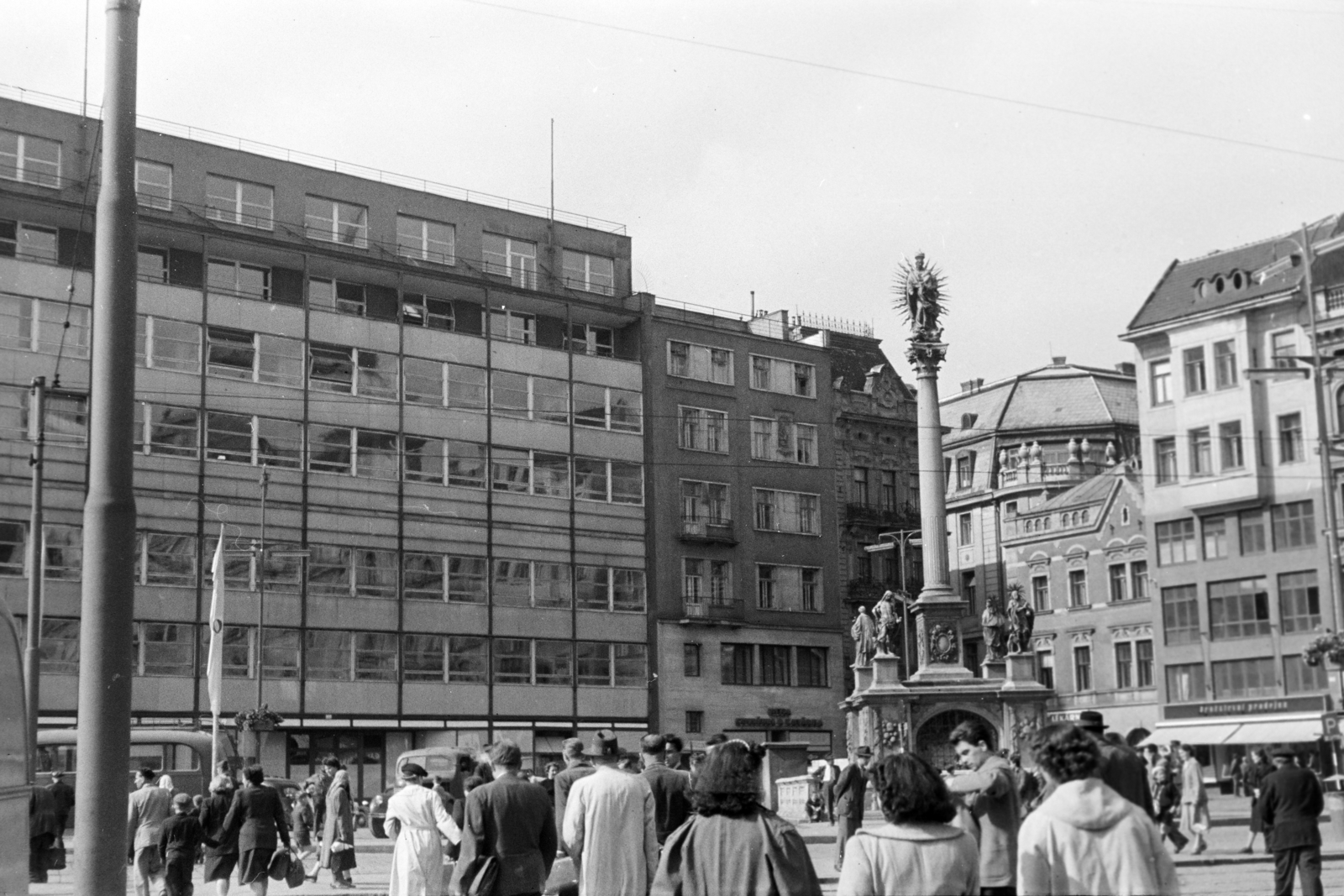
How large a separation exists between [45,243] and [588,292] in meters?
21.2

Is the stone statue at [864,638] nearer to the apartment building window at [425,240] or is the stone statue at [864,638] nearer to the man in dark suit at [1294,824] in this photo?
the apartment building window at [425,240]

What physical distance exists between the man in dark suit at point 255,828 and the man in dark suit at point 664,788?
A: 7121mm

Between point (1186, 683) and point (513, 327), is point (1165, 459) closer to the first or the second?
point (1186, 683)

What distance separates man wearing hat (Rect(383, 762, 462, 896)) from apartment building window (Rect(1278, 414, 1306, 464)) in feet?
152

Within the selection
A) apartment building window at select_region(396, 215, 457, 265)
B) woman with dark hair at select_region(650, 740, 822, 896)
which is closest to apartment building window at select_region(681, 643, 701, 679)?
apartment building window at select_region(396, 215, 457, 265)

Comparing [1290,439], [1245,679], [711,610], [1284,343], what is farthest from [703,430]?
[1290,439]

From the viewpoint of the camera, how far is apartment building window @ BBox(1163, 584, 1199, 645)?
6425cm

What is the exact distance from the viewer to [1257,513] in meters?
59.1

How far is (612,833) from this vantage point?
11.3 metres

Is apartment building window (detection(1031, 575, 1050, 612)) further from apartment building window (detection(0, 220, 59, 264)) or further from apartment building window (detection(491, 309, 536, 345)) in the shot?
apartment building window (detection(0, 220, 59, 264))

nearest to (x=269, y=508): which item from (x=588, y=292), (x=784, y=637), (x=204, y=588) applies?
(x=204, y=588)

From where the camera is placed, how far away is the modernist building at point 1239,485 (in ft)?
187

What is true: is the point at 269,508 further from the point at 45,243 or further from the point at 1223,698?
the point at 1223,698

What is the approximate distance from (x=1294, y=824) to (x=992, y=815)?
22.8 feet
